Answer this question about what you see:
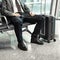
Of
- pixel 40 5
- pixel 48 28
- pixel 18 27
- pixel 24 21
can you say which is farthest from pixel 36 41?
pixel 40 5

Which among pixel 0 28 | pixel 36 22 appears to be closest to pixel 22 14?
pixel 36 22

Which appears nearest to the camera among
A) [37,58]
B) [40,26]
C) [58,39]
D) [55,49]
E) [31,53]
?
[37,58]

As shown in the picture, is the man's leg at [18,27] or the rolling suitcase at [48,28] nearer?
the man's leg at [18,27]

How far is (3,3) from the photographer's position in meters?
3.51

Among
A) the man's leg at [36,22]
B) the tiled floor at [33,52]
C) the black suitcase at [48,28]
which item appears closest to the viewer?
the tiled floor at [33,52]

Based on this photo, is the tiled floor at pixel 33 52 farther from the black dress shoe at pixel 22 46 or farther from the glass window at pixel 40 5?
the glass window at pixel 40 5

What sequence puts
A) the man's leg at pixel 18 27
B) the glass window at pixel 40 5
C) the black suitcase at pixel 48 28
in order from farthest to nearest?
the glass window at pixel 40 5 → the black suitcase at pixel 48 28 → the man's leg at pixel 18 27

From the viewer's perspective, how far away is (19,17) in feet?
11.7

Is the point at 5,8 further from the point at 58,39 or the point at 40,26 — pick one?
the point at 58,39

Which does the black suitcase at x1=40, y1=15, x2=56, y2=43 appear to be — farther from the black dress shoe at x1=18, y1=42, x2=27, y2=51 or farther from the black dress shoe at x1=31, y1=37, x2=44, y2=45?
Answer: the black dress shoe at x1=18, y1=42, x2=27, y2=51

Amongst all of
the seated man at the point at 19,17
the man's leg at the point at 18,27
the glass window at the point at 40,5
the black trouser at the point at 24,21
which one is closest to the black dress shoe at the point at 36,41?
the seated man at the point at 19,17

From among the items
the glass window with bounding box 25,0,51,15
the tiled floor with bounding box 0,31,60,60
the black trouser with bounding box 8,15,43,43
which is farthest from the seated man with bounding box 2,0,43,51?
the glass window with bounding box 25,0,51,15

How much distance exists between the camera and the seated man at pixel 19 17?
3.37m

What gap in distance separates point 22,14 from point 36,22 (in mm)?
333
